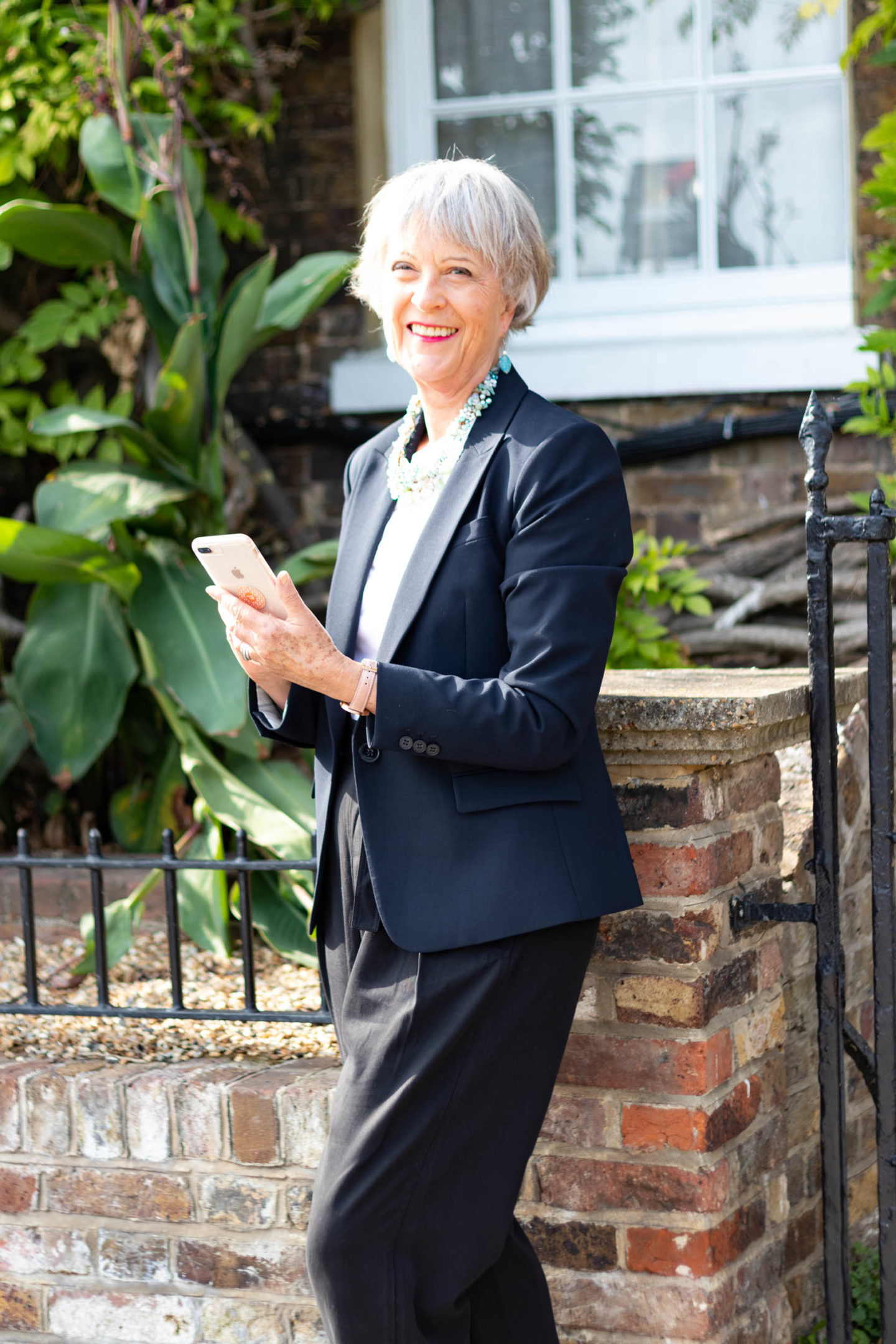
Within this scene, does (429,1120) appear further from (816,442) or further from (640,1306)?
(816,442)

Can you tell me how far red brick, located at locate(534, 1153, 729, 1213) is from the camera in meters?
2.09

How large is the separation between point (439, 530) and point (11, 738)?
2.60 metres

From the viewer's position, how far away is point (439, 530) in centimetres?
178

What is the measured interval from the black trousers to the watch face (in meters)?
0.25

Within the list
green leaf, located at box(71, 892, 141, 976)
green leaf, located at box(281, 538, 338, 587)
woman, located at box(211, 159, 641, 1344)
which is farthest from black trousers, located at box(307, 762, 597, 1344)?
green leaf, located at box(281, 538, 338, 587)

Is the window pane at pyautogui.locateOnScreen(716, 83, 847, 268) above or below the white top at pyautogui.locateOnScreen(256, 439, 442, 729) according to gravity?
above

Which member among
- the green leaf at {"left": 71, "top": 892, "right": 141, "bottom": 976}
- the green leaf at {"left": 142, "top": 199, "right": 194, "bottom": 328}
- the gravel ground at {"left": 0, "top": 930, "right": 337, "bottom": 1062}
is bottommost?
the gravel ground at {"left": 0, "top": 930, "right": 337, "bottom": 1062}

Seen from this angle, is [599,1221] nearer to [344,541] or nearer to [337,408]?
[344,541]

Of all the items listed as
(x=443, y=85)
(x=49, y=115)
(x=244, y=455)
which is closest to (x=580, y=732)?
(x=244, y=455)

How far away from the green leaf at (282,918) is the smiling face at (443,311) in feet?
5.44

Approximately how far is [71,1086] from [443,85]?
4.06m

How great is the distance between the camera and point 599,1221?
2158mm

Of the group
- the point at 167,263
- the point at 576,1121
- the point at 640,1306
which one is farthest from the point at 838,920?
the point at 167,263

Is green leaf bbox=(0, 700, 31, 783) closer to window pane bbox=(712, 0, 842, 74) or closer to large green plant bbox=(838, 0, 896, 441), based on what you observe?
large green plant bbox=(838, 0, 896, 441)
